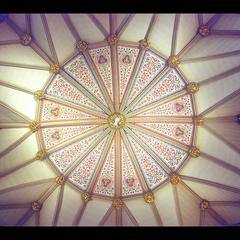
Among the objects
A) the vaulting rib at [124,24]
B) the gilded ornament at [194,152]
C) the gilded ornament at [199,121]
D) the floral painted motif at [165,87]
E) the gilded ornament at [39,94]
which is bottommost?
the gilded ornament at [194,152]

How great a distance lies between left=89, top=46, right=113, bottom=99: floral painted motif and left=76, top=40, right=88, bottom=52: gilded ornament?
1.10ft

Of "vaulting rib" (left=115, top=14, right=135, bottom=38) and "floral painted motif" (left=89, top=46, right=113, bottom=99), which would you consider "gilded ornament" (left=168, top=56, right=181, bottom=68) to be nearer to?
"vaulting rib" (left=115, top=14, right=135, bottom=38)

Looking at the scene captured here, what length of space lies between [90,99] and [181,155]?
14.3 ft

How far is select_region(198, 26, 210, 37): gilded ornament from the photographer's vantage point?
479 inches

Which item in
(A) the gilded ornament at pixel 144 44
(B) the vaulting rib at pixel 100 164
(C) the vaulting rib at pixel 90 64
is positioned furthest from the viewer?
(B) the vaulting rib at pixel 100 164

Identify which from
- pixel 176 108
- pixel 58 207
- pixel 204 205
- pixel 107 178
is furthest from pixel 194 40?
pixel 58 207

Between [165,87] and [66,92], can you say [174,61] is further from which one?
[66,92]

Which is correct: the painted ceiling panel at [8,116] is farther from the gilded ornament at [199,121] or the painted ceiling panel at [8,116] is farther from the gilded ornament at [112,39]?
the gilded ornament at [199,121]

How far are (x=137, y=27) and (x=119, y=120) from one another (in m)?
4.10

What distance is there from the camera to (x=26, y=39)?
1224 cm

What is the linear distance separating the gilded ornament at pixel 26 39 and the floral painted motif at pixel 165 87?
204 inches

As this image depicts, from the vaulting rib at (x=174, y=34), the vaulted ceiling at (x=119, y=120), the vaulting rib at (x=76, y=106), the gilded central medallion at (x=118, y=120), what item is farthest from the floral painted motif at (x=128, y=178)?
the vaulting rib at (x=174, y=34)

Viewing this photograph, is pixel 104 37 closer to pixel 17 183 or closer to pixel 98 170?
pixel 98 170

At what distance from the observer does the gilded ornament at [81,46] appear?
13.2m
